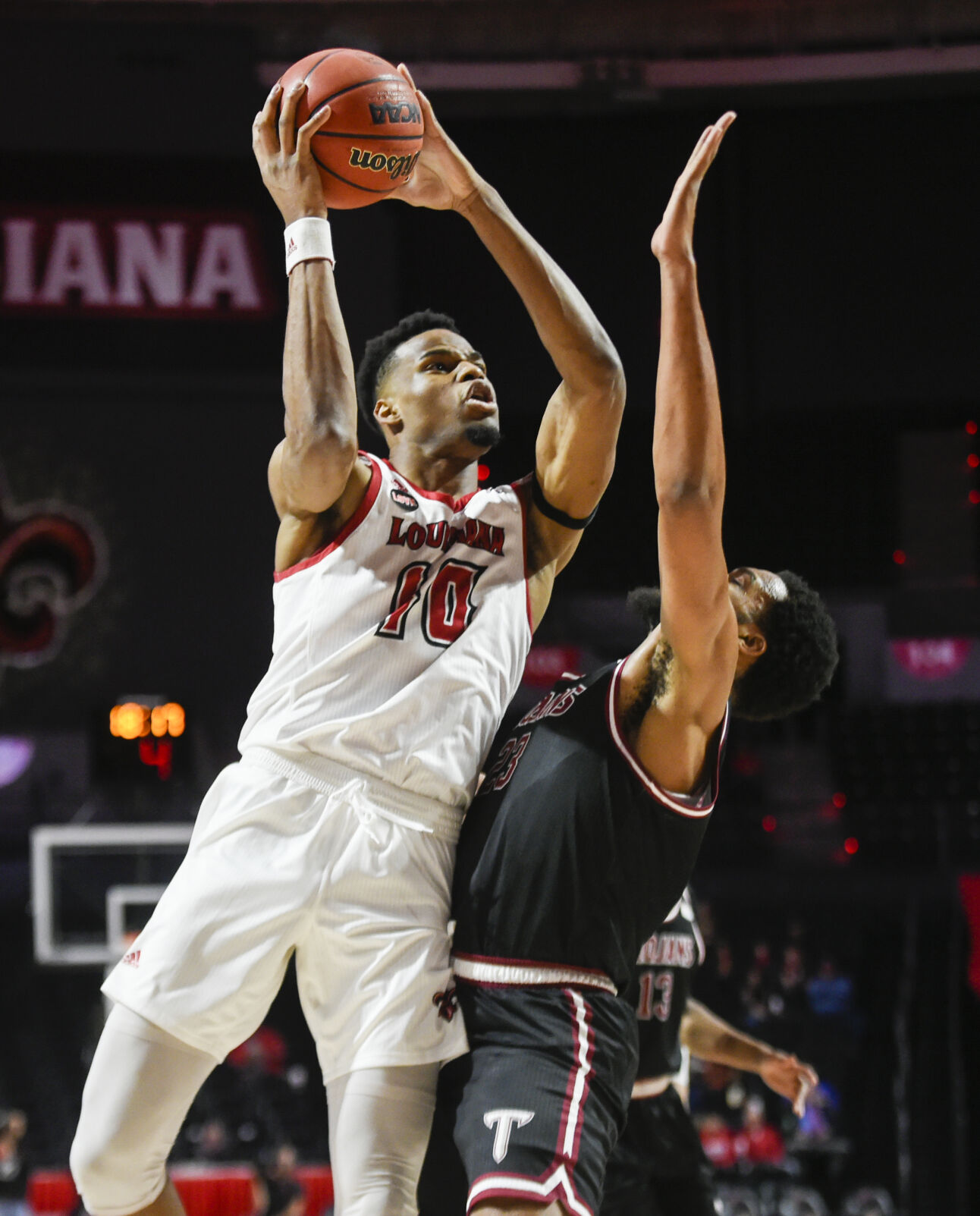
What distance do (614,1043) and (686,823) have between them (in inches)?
16.9

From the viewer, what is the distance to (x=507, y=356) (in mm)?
10344

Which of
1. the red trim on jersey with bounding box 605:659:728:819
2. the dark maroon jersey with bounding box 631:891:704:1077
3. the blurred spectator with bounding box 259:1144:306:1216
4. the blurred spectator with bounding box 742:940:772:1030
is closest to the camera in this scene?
the red trim on jersey with bounding box 605:659:728:819

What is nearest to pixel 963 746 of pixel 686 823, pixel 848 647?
pixel 848 647

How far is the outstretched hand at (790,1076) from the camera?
415cm

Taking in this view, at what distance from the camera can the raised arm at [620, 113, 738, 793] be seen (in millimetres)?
2559

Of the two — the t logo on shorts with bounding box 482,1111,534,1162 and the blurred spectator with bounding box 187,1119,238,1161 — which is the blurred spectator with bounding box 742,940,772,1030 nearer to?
the blurred spectator with bounding box 187,1119,238,1161

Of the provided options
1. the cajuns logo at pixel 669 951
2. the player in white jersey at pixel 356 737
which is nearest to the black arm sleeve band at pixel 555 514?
the player in white jersey at pixel 356 737

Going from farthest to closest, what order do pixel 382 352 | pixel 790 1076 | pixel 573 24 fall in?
pixel 573 24, pixel 790 1076, pixel 382 352

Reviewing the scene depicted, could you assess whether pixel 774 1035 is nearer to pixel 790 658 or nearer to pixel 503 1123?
pixel 790 658

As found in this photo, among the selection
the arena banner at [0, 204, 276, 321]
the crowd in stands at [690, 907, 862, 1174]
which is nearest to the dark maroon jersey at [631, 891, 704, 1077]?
the crowd in stands at [690, 907, 862, 1174]

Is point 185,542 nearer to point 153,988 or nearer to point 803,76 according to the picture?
point 803,76

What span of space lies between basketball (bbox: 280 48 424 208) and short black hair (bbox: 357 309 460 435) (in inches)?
17.7

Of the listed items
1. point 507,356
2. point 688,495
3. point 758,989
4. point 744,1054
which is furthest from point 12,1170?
point 688,495

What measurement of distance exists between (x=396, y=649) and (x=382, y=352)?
0.98 m
